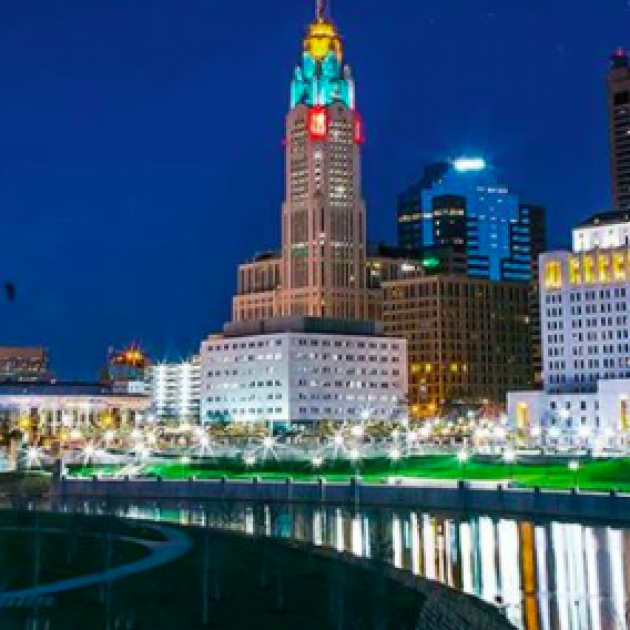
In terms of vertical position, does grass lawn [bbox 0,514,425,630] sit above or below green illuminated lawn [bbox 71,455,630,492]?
below

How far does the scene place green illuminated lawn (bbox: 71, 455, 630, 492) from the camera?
4412 inches

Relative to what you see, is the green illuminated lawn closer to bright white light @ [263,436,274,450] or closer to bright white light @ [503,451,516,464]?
bright white light @ [503,451,516,464]

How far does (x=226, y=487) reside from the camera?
108875mm

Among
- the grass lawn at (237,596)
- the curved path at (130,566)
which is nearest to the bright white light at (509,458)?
the curved path at (130,566)

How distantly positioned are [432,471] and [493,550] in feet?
220

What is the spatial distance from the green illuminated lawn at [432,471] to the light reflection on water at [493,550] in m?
19.3

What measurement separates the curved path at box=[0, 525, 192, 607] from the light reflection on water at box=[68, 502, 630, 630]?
10.5 metres

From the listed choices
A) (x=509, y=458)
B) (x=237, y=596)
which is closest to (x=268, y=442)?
(x=509, y=458)

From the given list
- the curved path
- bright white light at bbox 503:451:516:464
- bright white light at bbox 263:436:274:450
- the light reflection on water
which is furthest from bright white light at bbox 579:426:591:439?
the curved path

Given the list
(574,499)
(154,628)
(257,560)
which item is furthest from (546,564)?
(154,628)

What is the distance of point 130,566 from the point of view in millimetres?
52938

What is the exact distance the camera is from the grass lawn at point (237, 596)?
40.8m

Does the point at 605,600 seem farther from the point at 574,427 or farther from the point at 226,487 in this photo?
the point at 574,427

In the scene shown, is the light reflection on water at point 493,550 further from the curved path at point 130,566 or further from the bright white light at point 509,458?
the bright white light at point 509,458
